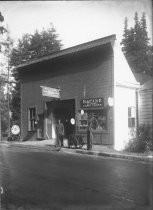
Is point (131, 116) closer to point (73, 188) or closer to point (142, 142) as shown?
point (142, 142)

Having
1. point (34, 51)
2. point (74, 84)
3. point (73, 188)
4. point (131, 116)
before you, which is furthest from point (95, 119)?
point (73, 188)

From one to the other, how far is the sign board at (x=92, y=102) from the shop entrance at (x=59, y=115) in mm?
2237

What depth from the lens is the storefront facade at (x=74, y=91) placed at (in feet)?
56.1

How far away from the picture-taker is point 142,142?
14914 mm

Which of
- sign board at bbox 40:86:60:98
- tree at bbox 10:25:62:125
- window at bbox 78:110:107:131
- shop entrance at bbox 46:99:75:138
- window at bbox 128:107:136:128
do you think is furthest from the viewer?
shop entrance at bbox 46:99:75:138

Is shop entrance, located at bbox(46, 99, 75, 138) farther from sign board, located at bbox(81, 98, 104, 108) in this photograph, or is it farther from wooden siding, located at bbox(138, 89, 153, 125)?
wooden siding, located at bbox(138, 89, 153, 125)

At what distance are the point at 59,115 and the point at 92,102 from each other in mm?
4159

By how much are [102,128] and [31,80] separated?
7574 mm

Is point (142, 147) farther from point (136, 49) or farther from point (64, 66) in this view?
point (136, 49)

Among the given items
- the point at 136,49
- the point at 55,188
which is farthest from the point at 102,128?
the point at 136,49

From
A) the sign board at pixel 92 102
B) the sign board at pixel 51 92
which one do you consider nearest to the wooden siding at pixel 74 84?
the sign board at pixel 92 102

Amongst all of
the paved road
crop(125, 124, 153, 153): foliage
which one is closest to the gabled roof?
crop(125, 124, 153, 153): foliage

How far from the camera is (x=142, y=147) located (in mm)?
14797

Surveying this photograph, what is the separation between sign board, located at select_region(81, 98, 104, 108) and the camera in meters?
17.3
